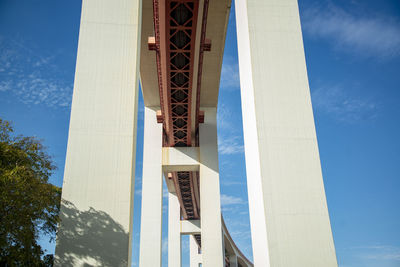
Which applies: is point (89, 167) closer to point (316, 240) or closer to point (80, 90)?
point (80, 90)

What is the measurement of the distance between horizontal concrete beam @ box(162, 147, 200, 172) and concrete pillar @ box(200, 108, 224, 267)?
2.62 feet

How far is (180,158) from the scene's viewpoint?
27.3 meters

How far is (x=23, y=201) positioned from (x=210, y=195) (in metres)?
17.8

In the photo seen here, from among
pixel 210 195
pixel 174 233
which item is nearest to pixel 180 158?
pixel 210 195

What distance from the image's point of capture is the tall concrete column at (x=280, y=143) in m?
7.98

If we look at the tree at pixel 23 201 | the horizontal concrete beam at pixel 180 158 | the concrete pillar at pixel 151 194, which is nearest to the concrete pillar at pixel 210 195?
the horizontal concrete beam at pixel 180 158

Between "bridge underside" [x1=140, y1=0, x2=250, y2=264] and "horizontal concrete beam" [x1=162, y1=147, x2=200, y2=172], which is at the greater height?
"bridge underside" [x1=140, y1=0, x2=250, y2=264]

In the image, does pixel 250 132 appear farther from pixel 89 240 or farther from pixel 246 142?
pixel 89 240

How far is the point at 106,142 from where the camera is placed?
9.25 metres

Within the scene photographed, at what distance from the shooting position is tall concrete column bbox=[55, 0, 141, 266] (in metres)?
8.41

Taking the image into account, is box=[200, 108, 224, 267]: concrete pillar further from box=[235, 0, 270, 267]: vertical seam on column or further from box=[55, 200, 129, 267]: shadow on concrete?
box=[55, 200, 129, 267]: shadow on concrete

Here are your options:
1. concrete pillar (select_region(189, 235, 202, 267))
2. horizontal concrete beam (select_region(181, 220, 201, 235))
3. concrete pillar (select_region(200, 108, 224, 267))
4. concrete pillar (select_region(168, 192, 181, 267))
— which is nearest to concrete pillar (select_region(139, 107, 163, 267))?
concrete pillar (select_region(200, 108, 224, 267))

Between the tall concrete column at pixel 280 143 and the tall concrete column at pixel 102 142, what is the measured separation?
11.1 ft

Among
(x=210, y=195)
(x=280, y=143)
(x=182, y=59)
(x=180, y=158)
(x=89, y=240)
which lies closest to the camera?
(x=89, y=240)
